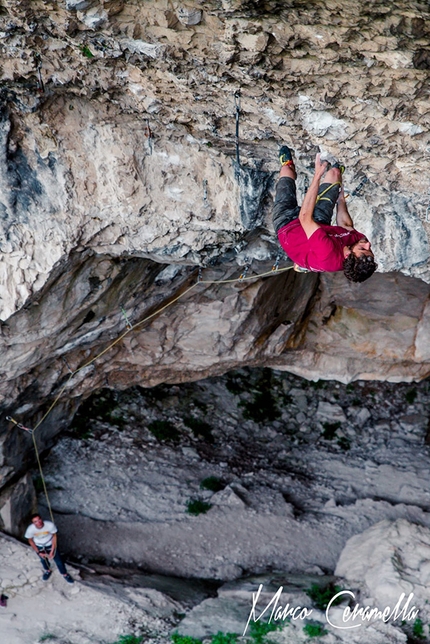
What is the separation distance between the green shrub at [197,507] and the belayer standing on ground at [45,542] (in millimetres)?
2645

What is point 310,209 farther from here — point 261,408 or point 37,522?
point 261,408

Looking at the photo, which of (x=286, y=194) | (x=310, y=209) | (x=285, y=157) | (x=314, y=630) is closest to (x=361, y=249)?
(x=310, y=209)

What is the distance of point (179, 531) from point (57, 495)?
2.16 meters

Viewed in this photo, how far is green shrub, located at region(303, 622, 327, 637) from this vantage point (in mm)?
7355

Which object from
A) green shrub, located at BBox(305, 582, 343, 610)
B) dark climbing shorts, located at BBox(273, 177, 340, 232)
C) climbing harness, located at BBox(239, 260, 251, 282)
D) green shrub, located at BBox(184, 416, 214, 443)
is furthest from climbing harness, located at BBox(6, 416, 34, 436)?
dark climbing shorts, located at BBox(273, 177, 340, 232)

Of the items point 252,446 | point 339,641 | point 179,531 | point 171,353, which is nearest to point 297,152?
point 171,353

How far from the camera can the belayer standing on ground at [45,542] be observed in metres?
7.97

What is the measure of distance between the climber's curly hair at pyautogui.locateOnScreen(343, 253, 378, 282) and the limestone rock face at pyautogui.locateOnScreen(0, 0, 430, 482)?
92 centimetres

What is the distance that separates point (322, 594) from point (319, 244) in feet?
20.1

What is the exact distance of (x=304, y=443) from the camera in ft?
40.8

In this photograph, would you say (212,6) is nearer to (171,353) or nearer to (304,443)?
(171,353)

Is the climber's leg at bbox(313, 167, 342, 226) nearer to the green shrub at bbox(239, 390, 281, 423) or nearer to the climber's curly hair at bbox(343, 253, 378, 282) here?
the climber's curly hair at bbox(343, 253, 378, 282)

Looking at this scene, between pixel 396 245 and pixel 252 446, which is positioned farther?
pixel 252 446
